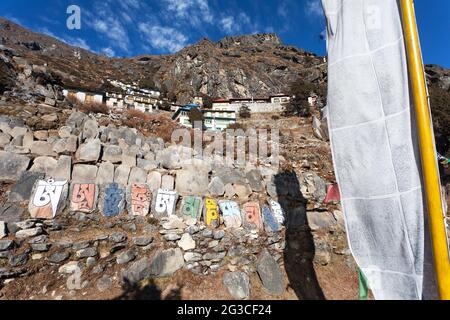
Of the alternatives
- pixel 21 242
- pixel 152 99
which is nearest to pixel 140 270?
pixel 21 242

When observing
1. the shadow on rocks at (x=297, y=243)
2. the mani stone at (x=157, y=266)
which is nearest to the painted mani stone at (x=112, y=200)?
the mani stone at (x=157, y=266)

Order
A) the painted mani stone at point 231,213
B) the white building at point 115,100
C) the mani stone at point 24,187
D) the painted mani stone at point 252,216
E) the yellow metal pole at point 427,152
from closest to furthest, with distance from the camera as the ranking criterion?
the yellow metal pole at point 427,152 < the mani stone at point 24,187 < the painted mani stone at point 231,213 < the painted mani stone at point 252,216 < the white building at point 115,100

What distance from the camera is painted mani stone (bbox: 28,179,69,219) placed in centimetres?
601

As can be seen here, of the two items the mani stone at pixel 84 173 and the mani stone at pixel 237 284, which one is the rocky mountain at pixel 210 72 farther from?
the mani stone at pixel 237 284

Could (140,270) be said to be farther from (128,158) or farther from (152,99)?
(152,99)

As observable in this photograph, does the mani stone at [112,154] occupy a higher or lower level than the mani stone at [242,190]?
higher

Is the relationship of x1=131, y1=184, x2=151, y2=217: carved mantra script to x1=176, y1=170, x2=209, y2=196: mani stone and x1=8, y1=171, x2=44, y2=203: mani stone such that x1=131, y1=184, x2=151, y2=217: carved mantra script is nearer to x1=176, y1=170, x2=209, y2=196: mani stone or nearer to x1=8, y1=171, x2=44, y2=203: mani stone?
x1=176, y1=170, x2=209, y2=196: mani stone

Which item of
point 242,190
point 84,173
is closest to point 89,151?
point 84,173

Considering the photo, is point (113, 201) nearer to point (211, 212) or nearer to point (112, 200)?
point (112, 200)

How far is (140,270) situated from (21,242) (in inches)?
119

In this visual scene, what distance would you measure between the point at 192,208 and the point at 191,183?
3.66ft

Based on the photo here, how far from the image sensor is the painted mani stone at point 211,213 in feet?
24.6

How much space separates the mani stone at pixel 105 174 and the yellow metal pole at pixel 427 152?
7945mm

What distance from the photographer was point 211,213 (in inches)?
304
